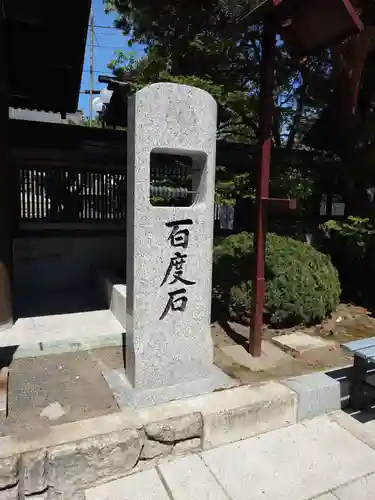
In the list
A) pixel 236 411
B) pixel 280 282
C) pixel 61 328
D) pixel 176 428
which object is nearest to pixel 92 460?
pixel 176 428

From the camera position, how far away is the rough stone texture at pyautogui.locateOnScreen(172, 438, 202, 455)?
9.63 feet

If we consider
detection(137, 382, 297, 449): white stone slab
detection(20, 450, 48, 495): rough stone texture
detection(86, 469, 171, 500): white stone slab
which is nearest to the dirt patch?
detection(20, 450, 48, 495): rough stone texture

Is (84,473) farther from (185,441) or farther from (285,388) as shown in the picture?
(285,388)

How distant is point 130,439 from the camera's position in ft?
8.94

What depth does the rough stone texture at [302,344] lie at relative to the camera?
178 inches

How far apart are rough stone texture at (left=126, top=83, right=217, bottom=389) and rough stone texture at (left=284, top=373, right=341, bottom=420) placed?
2.86ft

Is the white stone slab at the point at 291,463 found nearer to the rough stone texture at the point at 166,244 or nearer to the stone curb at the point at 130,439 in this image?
the stone curb at the point at 130,439

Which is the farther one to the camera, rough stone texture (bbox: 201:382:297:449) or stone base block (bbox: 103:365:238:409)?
stone base block (bbox: 103:365:238:409)

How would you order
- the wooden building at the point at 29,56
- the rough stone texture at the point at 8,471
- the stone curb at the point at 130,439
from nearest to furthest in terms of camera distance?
1. the rough stone texture at the point at 8,471
2. the stone curb at the point at 130,439
3. the wooden building at the point at 29,56

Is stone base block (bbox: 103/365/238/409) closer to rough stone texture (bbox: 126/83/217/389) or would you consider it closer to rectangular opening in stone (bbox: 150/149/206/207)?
rough stone texture (bbox: 126/83/217/389)

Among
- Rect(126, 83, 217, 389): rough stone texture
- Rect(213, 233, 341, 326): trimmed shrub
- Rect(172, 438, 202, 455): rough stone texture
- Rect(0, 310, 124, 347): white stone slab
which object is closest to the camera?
Rect(172, 438, 202, 455): rough stone texture

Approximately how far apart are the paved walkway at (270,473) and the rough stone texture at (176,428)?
0.63 ft

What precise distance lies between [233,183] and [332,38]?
3024mm

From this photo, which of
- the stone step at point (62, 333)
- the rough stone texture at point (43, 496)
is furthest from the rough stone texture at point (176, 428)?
the stone step at point (62, 333)
